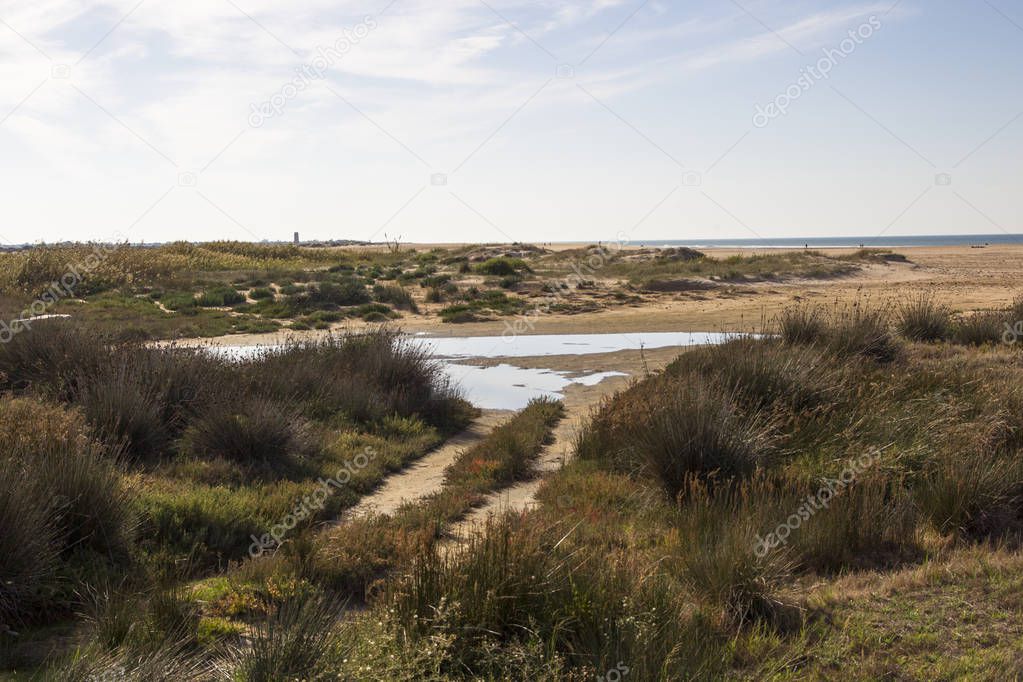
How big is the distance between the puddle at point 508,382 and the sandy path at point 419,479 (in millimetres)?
2184

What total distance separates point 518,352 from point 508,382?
14.0 ft

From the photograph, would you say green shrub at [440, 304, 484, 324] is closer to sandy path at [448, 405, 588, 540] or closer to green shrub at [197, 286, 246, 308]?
green shrub at [197, 286, 246, 308]

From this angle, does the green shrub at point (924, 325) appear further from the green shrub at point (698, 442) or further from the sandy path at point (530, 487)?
the green shrub at point (698, 442)

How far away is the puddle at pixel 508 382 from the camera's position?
16.6 m

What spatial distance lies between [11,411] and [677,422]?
7036mm

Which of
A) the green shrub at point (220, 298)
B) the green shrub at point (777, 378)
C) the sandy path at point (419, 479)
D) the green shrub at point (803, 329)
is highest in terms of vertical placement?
the green shrub at point (220, 298)

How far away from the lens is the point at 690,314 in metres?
30.3

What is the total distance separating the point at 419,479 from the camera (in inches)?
429

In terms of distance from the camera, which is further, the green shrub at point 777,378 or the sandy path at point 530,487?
the green shrub at point 777,378

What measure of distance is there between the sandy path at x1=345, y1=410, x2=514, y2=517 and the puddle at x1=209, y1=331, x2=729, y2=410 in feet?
7.57

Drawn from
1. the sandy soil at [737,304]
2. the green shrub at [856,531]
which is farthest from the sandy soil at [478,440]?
the sandy soil at [737,304]

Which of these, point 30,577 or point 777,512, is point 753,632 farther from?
point 30,577

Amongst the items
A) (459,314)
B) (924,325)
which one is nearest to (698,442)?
(924,325)

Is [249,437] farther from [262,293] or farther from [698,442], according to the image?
[262,293]
